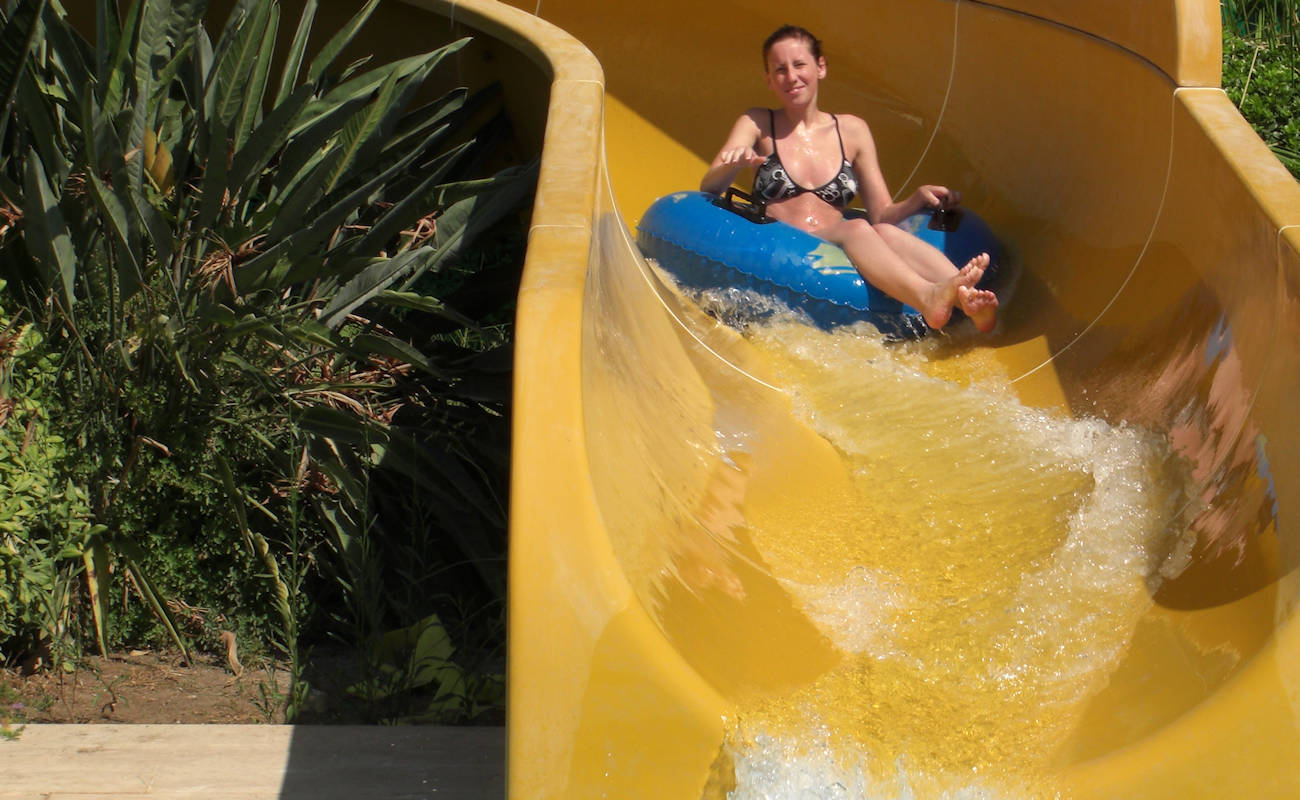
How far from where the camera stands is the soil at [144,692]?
2.32 meters

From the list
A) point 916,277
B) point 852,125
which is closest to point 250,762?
point 916,277

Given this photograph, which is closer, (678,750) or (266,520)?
(678,750)

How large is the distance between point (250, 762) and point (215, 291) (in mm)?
963

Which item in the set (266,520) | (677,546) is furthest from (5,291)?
(677,546)

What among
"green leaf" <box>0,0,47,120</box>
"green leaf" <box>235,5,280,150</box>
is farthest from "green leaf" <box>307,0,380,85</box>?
"green leaf" <box>0,0,47,120</box>

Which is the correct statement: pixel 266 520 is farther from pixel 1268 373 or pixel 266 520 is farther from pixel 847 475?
pixel 1268 373

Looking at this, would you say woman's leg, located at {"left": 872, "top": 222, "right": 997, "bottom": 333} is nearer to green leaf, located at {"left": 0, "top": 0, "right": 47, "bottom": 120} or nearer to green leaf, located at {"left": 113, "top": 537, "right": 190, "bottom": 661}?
green leaf, located at {"left": 113, "top": 537, "right": 190, "bottom": 661}

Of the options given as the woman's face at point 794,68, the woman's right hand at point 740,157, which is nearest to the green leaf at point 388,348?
the woman's right hand at point 740,157

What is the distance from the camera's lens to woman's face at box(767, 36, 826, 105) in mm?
3967

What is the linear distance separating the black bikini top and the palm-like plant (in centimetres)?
136

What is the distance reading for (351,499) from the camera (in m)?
2.51

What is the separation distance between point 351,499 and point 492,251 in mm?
1074

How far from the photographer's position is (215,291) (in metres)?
2.51

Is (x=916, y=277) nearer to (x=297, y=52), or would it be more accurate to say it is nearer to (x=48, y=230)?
(x=297, y=52)
